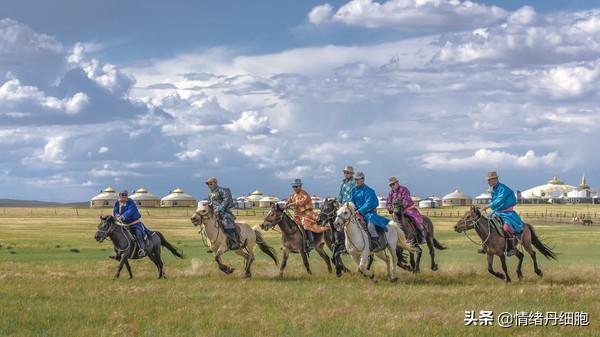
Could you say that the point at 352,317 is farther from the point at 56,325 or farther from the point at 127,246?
the point at 127,246

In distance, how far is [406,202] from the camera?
2400 cm

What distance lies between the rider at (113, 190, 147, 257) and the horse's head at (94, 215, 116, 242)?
0.51 metres

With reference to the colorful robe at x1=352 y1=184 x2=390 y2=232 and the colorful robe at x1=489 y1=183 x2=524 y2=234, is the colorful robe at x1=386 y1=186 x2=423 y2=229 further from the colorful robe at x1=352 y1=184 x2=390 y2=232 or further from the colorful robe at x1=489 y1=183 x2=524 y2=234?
the colorful robe at x1=489 y1=183 x2=524 y2=234

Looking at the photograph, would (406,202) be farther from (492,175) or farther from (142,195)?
(142,195)

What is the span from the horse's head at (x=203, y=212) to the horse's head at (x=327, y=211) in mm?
3536

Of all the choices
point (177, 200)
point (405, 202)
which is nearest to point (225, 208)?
point (405, 202)

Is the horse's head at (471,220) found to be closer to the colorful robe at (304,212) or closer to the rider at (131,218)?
the colorful robe at (304,212)

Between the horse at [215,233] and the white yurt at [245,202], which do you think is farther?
the white yurt at [245,202]

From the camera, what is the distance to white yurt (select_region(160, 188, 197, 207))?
185000mm

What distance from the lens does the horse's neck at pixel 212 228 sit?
2270cm

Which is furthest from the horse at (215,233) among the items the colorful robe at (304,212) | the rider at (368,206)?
the rider at (368,206)

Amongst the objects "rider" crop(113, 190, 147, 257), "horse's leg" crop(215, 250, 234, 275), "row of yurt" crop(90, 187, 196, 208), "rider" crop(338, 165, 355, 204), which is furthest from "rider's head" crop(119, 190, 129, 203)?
"row of yurt" crop(90, 187, 196, 208)

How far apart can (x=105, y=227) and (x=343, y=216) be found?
281 inches

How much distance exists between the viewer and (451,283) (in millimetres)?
21000
